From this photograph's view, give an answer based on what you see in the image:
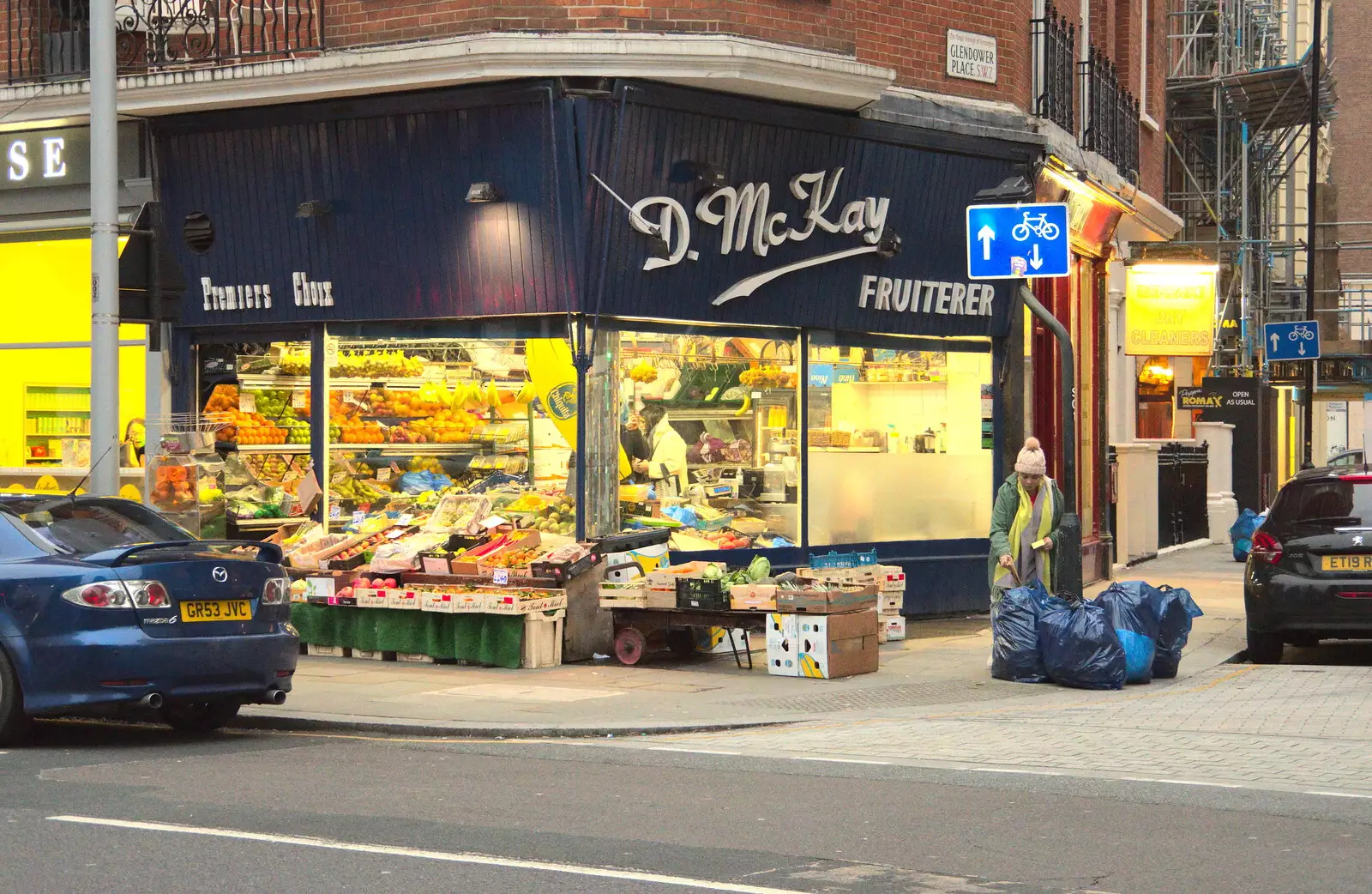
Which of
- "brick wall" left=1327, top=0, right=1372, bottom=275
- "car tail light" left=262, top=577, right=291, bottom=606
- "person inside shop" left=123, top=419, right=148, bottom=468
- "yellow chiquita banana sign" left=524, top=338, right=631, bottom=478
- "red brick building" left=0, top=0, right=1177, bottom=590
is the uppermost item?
"brick wall" left=1327, top=0, right=1372, bottom=275

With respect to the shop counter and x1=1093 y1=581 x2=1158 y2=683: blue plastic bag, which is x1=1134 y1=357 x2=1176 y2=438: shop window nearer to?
x1=1093 y1=581 x2=1158 y2=683: blue plastic bag

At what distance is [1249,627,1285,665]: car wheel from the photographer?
563 inches

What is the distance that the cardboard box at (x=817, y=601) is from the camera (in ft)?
41.9

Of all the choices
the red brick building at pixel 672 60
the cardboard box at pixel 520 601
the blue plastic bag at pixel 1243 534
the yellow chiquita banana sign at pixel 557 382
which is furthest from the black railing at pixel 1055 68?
the blue plastic bag at pixel 1243 534

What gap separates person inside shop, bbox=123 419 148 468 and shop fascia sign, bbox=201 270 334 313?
1403 millimetres

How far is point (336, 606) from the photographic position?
1422 cm

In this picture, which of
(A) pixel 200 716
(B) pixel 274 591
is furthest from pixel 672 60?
(A) pixel 200 716

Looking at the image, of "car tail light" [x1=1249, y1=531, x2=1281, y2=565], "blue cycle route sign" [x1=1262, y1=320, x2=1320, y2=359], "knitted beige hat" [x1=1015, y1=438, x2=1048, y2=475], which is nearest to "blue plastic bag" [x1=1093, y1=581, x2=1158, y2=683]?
"knitted beige hat" [x1=1015, y1=438, x2=1048, y2=475]

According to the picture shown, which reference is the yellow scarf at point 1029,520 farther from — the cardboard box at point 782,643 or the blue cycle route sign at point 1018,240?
the blue cycle route sign at point 1018,240

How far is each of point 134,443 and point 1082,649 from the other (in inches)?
374

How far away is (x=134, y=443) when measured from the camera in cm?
1698

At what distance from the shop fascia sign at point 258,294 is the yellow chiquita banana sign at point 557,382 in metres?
2.17

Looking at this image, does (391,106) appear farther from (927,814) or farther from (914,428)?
(927,814)

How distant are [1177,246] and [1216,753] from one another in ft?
51.1
